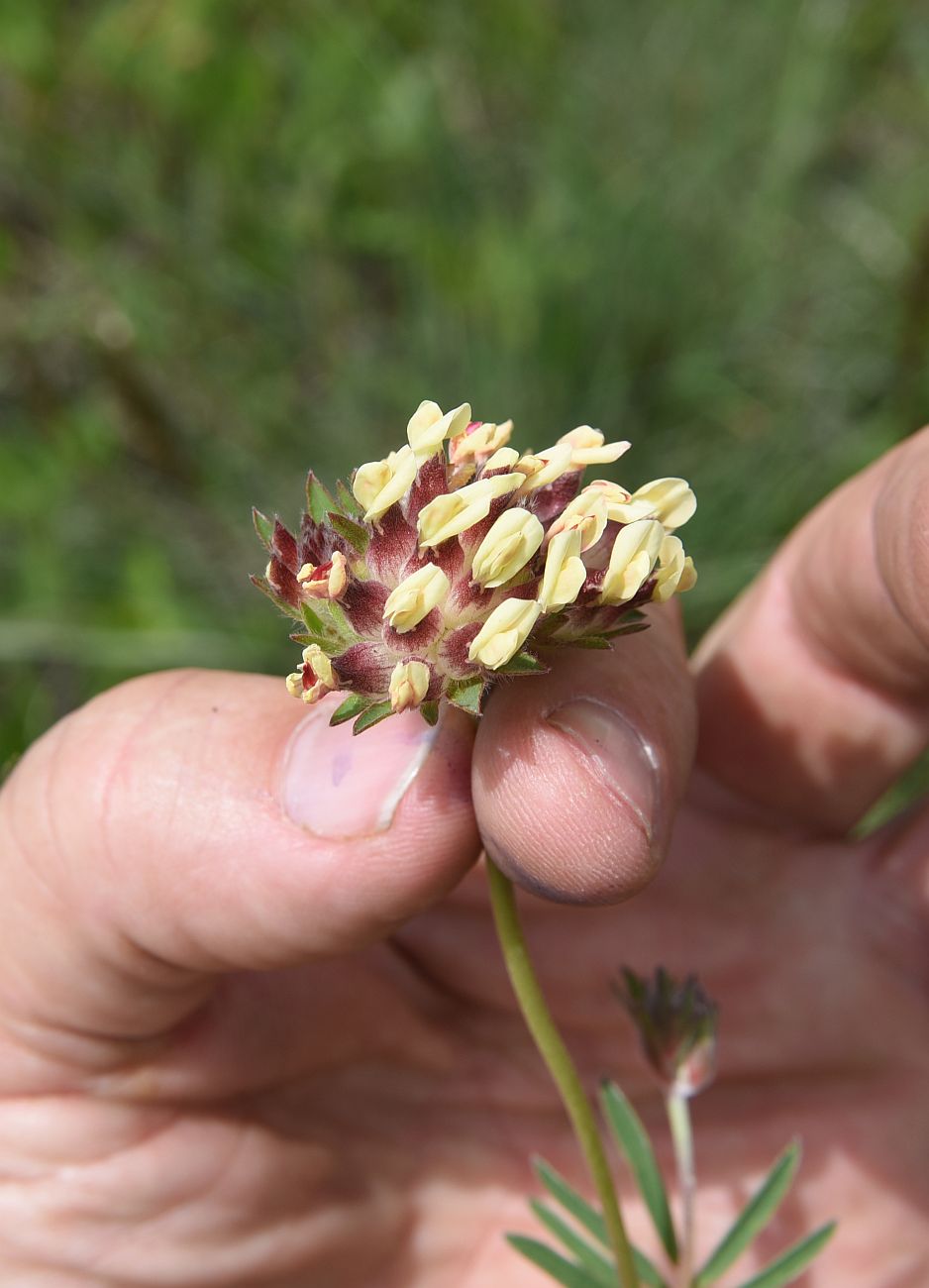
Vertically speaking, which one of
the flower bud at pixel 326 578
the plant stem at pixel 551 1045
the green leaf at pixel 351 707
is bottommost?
the plant stem at pixel 551 1045

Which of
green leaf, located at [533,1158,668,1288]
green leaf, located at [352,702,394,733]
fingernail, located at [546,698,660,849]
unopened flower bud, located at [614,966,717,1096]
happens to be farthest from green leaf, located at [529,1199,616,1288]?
green leaf, located at [352,702,394,733]

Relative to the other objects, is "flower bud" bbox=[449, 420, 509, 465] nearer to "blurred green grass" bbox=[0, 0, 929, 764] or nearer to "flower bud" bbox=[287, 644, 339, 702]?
"flower bud" bbox=[287, 644, 339, 702]

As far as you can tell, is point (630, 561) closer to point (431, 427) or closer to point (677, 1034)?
point (431, 427)

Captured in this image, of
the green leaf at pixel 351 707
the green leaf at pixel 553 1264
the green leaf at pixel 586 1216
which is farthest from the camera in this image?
the green leaf at pixel 586 1216

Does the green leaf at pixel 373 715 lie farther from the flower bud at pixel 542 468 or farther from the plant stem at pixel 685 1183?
the plant stem at pixel 685 1183

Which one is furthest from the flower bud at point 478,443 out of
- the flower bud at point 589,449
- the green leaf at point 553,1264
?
the green leaf at point 553,1264

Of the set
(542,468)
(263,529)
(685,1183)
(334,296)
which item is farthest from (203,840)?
(334,296)
